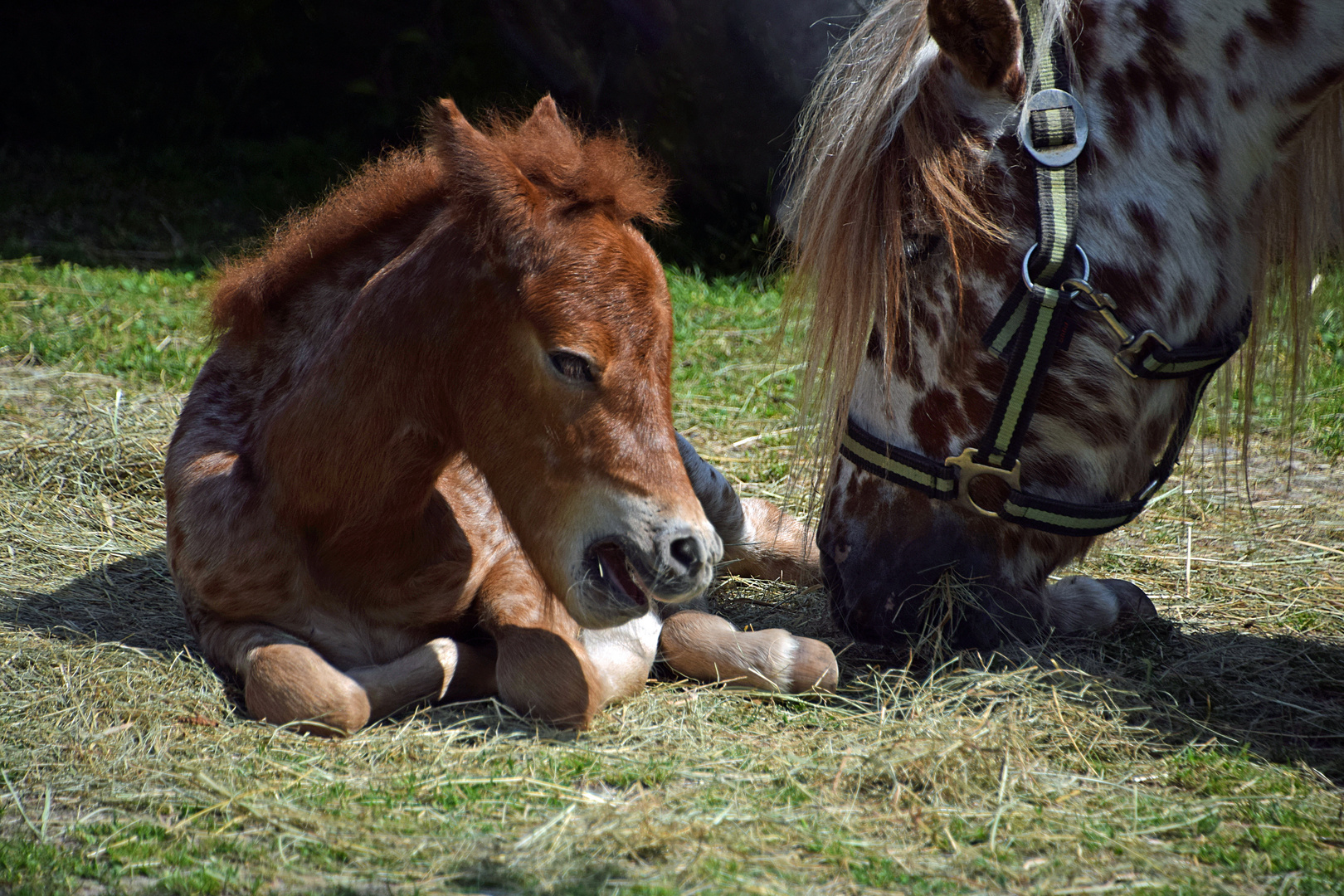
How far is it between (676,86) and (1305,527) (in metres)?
4.78

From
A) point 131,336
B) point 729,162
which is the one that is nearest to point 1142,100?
point 131,336

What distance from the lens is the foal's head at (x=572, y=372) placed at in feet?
6.75

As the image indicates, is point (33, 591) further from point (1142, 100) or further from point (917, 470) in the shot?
point (1142, 100)

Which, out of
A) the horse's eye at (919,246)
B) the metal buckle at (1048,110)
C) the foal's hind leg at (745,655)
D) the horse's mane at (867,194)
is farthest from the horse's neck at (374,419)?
the metal buckle at (1048,110)

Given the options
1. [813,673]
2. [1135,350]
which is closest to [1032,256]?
[1135,350]

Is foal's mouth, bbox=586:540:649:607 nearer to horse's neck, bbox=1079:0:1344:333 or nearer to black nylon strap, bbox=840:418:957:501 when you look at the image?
black nylon strap, bbox=840:418:957:501

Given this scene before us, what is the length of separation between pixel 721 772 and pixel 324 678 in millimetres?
822

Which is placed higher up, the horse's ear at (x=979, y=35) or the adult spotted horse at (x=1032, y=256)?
the horse's ear at (x=979, y=35)

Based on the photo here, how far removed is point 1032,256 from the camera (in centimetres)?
Answer: 218

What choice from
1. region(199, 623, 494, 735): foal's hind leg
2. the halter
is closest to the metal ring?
the halter

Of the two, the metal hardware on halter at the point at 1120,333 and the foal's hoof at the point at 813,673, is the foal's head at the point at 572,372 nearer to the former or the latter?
the foal's hoof at the point at 813,673

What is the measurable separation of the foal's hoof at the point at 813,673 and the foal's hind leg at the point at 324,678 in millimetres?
688

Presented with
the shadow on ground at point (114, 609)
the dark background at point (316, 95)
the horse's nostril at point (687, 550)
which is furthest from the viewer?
the dark background at point (316, 95)

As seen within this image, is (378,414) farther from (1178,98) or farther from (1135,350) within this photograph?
(1178,98)
